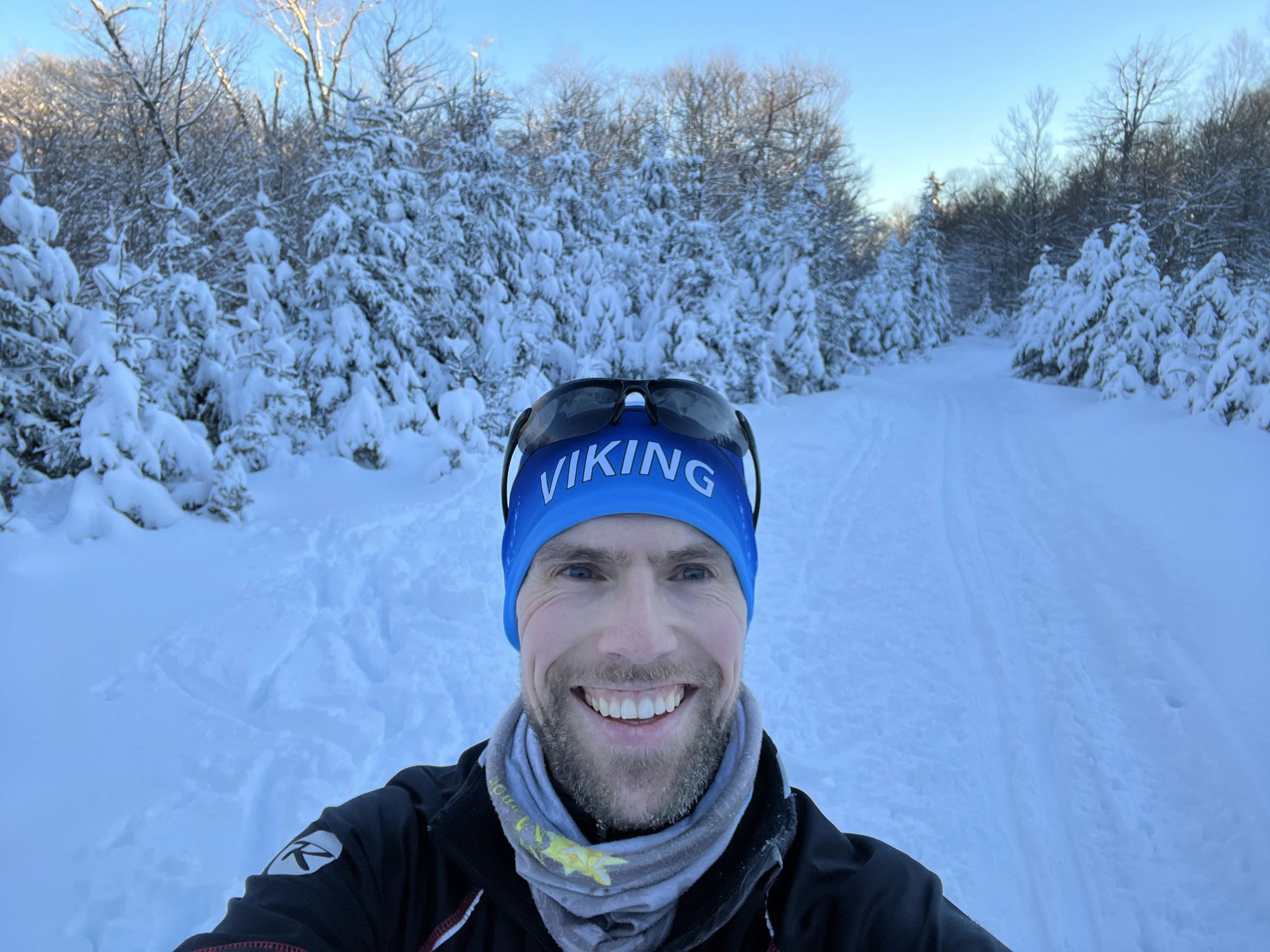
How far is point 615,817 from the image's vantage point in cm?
163

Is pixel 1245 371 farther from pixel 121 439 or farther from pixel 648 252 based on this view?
pixel 121 439

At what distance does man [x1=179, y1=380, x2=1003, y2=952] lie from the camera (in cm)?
154

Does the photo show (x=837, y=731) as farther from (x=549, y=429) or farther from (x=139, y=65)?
(x=139, y=65)

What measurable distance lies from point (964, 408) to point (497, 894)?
1852 centimetres

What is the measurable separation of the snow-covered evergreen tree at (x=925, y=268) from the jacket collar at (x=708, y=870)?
3661 centimetres

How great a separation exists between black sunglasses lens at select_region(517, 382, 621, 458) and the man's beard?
30.1 inches

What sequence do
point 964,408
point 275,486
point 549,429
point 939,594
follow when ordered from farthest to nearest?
1. point 964,408
2. point 275,486
3. point 939,594
4. point 549,429

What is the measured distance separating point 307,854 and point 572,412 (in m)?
1.47

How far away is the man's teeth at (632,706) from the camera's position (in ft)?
5.49

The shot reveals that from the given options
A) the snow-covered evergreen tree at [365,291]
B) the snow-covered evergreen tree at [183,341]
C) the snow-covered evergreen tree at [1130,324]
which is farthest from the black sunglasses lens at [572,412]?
the snow-covered evergreen tree at [1130,324]

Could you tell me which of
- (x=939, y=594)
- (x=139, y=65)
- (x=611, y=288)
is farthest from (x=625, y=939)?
(x=139, y=65)

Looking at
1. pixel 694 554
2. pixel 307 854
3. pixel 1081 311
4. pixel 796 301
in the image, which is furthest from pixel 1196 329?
pixel 307 854

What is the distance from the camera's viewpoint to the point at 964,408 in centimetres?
1725

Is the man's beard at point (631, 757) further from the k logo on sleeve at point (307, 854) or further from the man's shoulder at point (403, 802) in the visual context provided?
the k logo on sleeve at point (307, 854)
